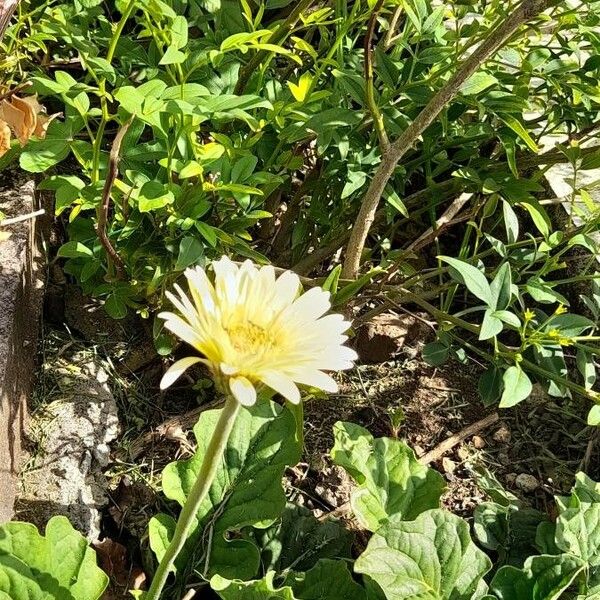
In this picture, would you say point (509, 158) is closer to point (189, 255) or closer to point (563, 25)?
point (563, 25)

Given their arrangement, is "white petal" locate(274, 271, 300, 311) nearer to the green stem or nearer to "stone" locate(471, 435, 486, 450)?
the green stem

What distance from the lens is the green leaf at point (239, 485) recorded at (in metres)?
1.38

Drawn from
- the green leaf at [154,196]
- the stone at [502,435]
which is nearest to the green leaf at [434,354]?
the stone at [502,435]

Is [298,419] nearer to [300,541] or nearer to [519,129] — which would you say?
[300,541]

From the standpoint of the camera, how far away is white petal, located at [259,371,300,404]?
80cm

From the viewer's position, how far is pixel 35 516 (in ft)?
4.82

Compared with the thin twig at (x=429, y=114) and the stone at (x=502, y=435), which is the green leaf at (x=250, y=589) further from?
the stone at (x=502, y=435)

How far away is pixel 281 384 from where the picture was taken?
0.81m

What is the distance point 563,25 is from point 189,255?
31.2 inches

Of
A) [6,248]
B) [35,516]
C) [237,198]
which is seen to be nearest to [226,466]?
[35,516]

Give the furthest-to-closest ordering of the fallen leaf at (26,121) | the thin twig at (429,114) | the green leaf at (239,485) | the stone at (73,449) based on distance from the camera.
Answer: the fallen leaf at (26,121) → the stone at (73,449) → the green leaf at (239,485) → the thin twig at (429,114)

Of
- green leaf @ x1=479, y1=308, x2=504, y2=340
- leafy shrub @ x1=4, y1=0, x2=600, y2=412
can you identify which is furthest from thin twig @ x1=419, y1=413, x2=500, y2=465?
green leaf @ x1=479, y1=308, x2=504, y2=340

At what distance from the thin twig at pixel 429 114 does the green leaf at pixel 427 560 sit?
496 millimetres

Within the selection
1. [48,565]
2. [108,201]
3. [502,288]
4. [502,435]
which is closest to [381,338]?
[502,435]
